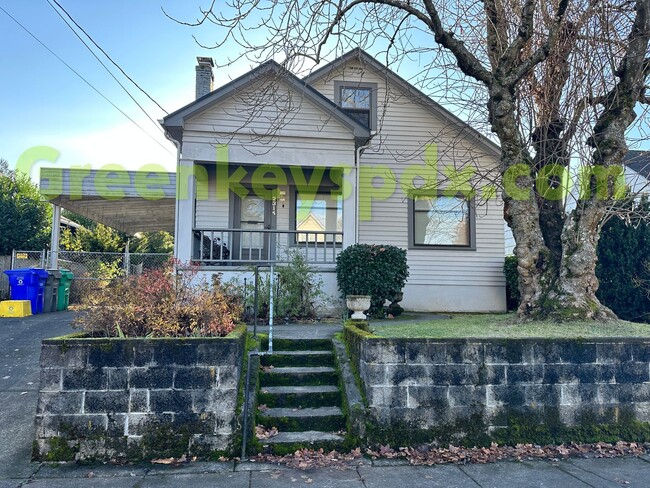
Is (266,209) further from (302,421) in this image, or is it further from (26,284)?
(302,421)

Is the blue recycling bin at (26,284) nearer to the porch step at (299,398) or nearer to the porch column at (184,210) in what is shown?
the porch column at (184,210)

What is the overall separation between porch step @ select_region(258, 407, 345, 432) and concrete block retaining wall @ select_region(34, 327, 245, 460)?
0.45 meters

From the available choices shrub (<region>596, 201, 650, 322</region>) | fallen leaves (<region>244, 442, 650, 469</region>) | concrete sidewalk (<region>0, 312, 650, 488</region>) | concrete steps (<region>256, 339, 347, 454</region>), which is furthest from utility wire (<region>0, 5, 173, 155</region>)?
shrub (<region>596, 201, 650, 322</region>)

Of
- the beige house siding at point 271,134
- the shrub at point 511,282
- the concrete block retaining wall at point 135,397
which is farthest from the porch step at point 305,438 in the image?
the shrub at point 511,282

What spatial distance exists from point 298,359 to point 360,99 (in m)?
7.98

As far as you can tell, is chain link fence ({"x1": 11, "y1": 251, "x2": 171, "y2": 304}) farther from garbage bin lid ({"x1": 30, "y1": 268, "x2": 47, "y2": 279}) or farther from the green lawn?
the green lawn

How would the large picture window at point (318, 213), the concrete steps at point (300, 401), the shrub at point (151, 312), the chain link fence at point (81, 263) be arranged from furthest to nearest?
the chain link fence at point (81, 263) → the large picture window at point (318, 213) → the shrub at point (151, 312) → the concrete steps at point (300, 401)

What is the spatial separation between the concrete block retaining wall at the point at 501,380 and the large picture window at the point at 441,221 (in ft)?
21.4

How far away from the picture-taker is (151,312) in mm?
4457

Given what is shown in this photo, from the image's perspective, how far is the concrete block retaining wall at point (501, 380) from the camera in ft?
13.9

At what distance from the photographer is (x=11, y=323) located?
9539 mm

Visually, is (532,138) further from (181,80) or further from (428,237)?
(181,80)

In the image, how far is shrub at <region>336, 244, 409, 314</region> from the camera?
834 cm

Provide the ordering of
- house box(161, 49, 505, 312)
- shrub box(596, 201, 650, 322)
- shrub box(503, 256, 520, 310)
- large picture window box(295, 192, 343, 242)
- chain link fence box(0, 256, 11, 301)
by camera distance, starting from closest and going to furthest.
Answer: shrub box(596, 201, 650, 322) → house box(161, 49, 505, 312) → shrub box(503, 256, 520, 310) → large picture window box(295, 192, 343, 242) → chain link fence box(0, 256, 11, 301)
